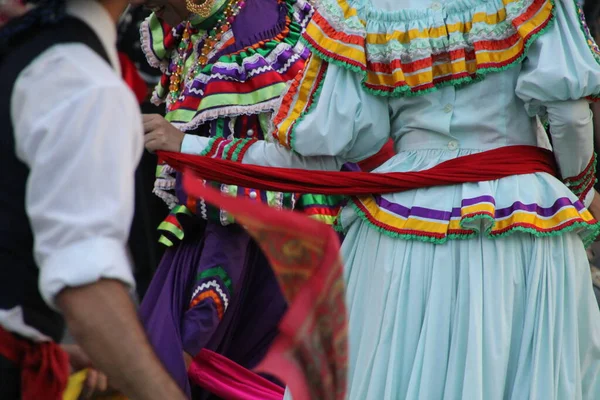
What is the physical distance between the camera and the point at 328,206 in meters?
Answer: 3.52

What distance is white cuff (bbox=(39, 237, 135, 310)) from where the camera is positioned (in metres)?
1.33

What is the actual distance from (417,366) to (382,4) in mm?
918

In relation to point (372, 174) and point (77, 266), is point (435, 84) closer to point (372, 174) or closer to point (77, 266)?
point (372, 174)

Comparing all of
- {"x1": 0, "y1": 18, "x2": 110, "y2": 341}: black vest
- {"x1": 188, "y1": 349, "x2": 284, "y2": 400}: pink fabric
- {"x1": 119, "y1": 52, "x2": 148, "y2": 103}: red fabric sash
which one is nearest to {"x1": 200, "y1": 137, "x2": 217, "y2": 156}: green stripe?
{"x1": 188, "y1": 349, "x2": 284, "y2": 400}: pink fabric

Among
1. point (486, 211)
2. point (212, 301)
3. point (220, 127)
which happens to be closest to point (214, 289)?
point (212, 301)

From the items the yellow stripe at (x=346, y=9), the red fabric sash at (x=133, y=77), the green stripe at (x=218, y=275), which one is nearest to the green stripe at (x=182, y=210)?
the green stripe at (x=218, y=275)

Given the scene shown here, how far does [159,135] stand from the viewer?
2918mm

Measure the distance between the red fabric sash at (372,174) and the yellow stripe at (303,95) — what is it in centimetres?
11

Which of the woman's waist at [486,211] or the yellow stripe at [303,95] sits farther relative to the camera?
the yellow stripe at [303,95]

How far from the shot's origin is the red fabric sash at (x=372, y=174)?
8.45 ft

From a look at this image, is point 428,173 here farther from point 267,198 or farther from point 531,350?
point 267,198

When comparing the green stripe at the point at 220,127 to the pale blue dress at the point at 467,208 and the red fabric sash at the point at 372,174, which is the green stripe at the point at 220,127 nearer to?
the red fabric sash at the point at 372,174

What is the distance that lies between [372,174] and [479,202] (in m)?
0.30

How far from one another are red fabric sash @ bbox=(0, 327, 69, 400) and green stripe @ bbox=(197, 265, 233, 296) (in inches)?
75.3
